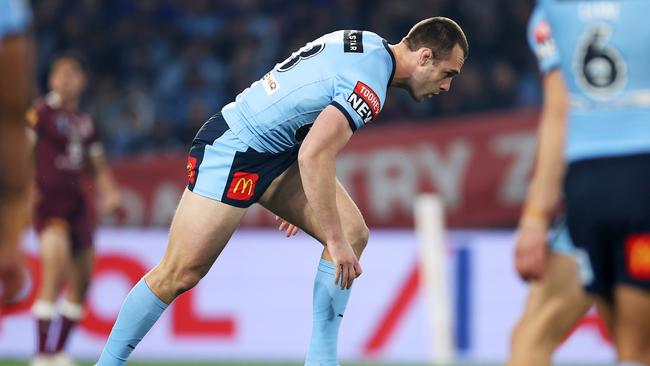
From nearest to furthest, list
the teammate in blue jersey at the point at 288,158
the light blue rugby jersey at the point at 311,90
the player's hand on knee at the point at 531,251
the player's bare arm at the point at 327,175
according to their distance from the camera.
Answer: the player's hand on knee at the point at 531,251 < the player's bare arm at the point at 327,175 < the light blue rugby jersey at the point at 311,90 < the teammate in blue jersey at the point at 288,158

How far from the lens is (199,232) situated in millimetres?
5965

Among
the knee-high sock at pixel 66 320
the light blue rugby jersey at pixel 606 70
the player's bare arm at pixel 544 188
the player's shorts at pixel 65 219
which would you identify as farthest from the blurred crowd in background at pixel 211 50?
the light blue rugby jersey at pixel 606 70

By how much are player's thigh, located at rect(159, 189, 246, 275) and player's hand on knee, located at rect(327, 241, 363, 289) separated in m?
0.54

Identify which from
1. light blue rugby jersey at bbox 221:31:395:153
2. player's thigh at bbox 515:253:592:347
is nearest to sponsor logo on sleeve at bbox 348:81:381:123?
light blue rugby jersey at bbox 221:31:395:153

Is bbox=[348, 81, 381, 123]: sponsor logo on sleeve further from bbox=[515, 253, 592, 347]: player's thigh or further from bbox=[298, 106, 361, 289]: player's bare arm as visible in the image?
bbox=[515, 253, 592, 347]: player's thigh

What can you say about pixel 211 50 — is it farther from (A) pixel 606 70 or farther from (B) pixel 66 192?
(A) pixel 606 70

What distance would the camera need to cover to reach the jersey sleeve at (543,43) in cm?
442

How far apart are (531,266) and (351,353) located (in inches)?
285

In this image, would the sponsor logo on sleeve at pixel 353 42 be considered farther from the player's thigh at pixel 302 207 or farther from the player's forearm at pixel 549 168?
the player's forearm at pixel 549 168

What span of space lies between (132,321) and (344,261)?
3.70 feet

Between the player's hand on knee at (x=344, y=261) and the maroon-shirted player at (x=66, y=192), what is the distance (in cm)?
457

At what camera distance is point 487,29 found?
14875 millimetres

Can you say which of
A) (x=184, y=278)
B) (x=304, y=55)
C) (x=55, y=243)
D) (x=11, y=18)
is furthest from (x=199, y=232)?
(x=55, y=243)

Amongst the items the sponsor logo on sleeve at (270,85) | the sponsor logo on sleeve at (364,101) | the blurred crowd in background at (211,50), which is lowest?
the sponsor logo on sleeve at (364,101)
